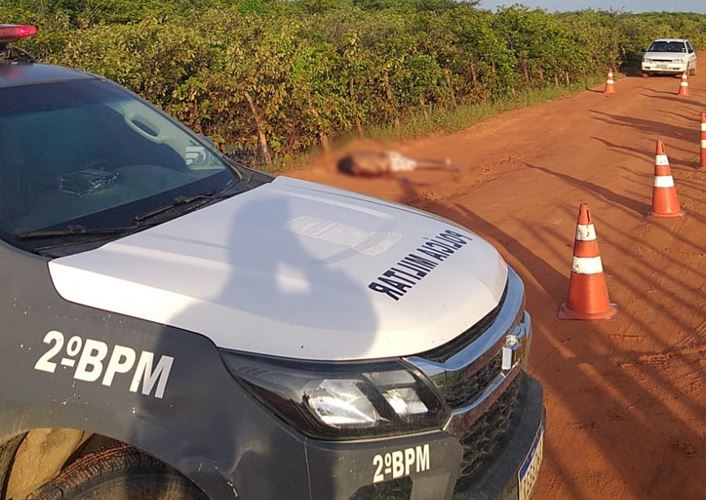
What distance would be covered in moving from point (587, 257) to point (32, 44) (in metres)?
8.74

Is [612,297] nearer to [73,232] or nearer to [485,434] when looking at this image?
[485,434]

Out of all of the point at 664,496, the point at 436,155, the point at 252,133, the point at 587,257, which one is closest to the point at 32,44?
the point at 252,133

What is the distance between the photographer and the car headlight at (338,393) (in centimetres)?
202

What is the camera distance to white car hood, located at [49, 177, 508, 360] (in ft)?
6.88

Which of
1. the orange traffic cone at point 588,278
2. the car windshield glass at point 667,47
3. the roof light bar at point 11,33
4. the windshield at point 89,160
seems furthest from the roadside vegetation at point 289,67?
the car windshield glass at point 667,47

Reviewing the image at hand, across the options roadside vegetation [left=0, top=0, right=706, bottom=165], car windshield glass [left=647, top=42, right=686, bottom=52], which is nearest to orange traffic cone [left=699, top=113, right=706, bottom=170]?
roadside vegetation [left=0, top=0, right=706, bottom=165]

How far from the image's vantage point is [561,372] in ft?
14.9

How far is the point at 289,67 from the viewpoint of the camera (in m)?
11.8

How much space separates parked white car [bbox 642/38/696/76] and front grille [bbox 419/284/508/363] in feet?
98.9

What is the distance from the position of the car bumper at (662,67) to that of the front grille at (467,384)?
30765mm

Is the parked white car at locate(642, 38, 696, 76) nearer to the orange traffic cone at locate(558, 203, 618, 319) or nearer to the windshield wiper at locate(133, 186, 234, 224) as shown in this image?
the orange traffic cone at locate(558, 203, 618, 319)

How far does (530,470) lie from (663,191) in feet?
19.3

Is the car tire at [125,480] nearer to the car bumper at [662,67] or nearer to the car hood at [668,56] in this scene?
the car bumper at [662,67]

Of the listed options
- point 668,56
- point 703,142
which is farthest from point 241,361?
point 668,56
